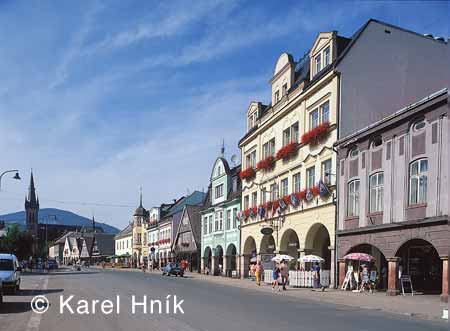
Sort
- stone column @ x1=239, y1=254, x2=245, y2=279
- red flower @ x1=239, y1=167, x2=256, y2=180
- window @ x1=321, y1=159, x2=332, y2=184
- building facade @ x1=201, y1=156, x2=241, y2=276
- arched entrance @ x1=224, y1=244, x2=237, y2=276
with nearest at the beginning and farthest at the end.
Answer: window @ x1=321, y1=159, x2=332, y2=184, red flower @ x1=239, y1=167, x2=256, y2=180, stone column @ x1=239, y1=254, x2=245, y2=279, building facade @ x1=201, y1=156, x2=241, y2=276, arched entrance @ x1=224, y1=244, x2=237, y2=276

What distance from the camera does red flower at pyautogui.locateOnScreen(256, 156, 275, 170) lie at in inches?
1723

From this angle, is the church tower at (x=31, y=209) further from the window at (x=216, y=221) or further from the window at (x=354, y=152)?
the window at (x=354, y=152)

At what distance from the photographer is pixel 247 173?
4922cm

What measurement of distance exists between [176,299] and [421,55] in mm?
22180

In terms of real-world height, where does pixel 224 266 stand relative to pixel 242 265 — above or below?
below

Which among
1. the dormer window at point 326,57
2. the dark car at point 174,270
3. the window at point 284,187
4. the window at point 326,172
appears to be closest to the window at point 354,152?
the window at point 326,172

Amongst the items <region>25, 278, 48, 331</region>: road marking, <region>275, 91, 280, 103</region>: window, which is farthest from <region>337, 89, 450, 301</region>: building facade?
<region>25, 278, 48, 331</region>: road marking

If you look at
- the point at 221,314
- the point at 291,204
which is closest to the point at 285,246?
the point at 291,204

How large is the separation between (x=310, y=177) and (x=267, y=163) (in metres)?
7.69

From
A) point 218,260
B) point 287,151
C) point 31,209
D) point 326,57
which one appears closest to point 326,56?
point 326,57

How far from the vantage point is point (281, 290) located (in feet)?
102

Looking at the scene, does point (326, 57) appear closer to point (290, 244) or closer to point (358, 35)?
point (358, 35)

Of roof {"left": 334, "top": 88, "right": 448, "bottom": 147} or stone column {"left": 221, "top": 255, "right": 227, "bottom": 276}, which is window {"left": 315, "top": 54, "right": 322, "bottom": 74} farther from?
stone column {"left": 221, "top": 255, "right": 227, "bottom": 276}

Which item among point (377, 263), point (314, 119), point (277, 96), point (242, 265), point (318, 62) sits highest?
point (318, 62)
